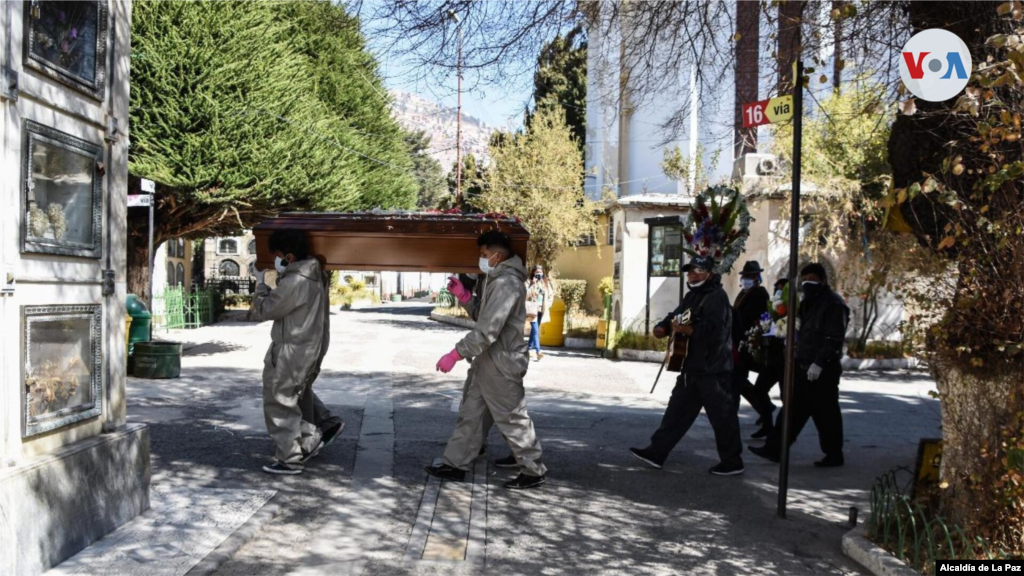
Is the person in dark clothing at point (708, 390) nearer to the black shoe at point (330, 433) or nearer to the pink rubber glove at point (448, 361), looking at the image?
the pink rubber glove at point (448, 361)

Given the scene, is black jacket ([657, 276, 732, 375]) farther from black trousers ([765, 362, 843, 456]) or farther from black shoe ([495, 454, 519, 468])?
black shoe ([495, 454, 519, 468])

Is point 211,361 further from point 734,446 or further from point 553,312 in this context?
point 734,446

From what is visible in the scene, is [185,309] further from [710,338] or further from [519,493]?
[710,338]

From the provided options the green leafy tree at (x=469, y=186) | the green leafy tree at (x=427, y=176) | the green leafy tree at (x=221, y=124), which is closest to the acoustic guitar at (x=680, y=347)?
the green leafy tree at (x=221, y=124)

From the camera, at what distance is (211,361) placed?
46.2 feet

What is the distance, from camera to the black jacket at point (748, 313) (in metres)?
8.52

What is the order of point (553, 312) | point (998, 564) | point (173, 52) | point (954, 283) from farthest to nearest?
point (553, 312)
point (173, 52)
point (954, 283)
point (998, 564)

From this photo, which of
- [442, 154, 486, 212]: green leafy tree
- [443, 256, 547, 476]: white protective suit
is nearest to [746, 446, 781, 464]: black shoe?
[443, 256, 547, 476]: white protective suit

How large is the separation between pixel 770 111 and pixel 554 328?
12.9 metres

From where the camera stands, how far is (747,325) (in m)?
8.56

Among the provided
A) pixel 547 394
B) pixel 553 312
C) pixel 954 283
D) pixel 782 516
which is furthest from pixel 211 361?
pixel 954 283

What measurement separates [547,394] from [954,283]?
685 centimetres

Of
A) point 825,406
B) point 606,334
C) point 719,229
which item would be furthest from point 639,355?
point 825,406

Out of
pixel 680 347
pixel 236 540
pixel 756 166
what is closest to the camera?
pixel 236 540
